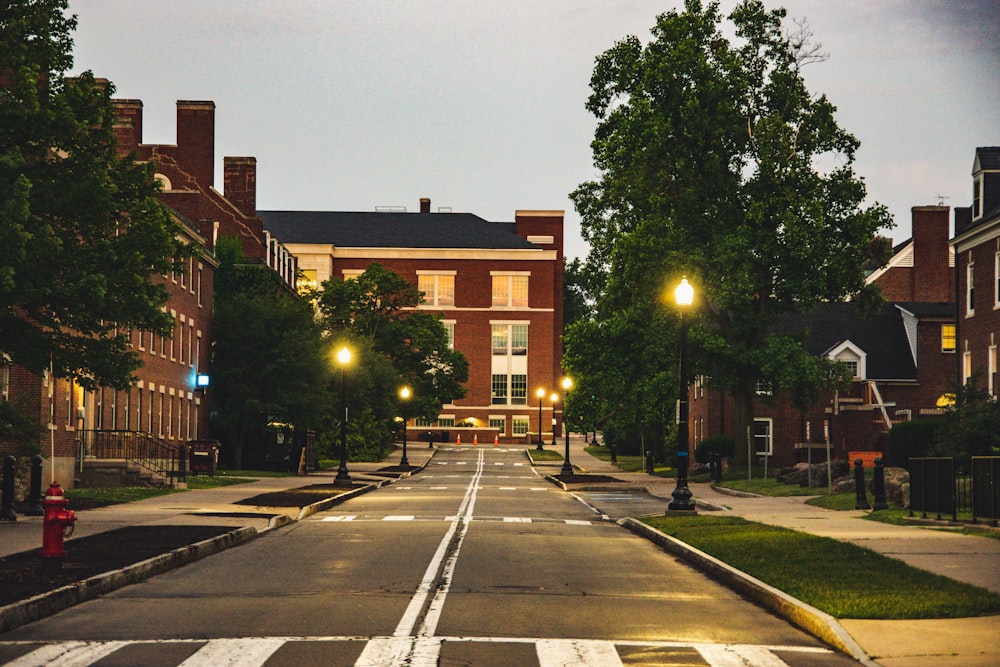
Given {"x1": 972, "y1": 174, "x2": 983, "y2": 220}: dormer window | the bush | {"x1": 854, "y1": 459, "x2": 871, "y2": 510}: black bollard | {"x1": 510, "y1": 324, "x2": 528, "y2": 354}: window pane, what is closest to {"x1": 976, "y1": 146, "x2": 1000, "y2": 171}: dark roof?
{"x1": 972, "y1": 174, "x2": 983, "y2": 220}: dormer window

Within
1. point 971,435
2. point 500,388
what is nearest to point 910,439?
point 971,435

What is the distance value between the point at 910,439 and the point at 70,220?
87.7 ft

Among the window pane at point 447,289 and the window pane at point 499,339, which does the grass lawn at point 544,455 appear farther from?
the window pane at point 447,289

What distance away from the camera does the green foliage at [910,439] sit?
1713 inches

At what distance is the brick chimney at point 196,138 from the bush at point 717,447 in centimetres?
3173

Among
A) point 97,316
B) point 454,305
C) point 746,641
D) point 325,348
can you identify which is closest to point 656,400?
point 325,348

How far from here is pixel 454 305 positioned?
127438 millimetres

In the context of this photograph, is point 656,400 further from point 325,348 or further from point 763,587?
point 763,587

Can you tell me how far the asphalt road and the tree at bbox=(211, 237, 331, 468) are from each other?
3726 cm

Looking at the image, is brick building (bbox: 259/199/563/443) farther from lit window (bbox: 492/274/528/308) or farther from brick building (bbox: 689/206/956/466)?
brick building (bbox: 689/206/956/466)

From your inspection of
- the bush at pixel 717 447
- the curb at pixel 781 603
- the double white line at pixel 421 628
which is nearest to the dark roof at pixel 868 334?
the bush at pixel 717 447

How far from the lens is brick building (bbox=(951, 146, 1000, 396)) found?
4800 centimetres

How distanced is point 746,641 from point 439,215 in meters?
120

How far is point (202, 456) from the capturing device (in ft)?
175
